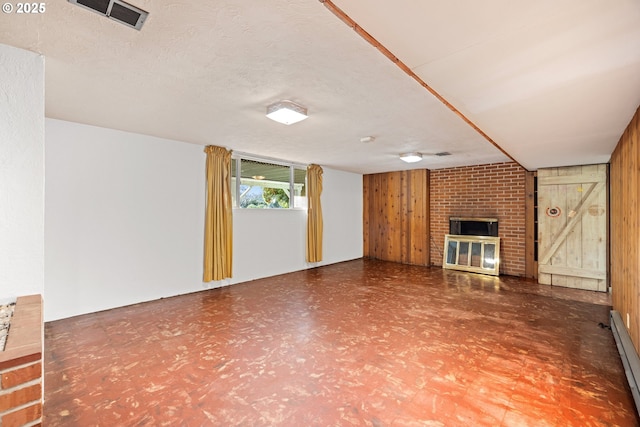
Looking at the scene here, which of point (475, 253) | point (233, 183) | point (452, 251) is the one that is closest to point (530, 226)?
Answer: point (475, 253)

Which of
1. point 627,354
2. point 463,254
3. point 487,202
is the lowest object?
point 627,354

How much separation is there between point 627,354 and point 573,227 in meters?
3.24

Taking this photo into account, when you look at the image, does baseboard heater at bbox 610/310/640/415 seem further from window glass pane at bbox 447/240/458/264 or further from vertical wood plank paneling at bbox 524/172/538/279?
window glass pane at bbox 447/240/458/264

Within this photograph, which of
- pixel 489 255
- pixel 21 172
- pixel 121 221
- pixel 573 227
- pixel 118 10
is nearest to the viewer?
pixel 118 10

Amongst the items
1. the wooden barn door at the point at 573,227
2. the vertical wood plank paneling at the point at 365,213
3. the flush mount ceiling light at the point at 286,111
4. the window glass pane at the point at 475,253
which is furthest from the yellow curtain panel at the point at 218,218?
the wooden barn door at the point at 573,227

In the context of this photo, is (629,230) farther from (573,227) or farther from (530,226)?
(530,226)

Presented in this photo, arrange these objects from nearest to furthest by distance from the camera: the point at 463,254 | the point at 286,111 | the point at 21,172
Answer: the point at 21,172 → the point at 286,111 → the point at 463,254

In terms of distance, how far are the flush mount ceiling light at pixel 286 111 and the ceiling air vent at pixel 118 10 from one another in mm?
1207

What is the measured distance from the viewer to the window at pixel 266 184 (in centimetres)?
504

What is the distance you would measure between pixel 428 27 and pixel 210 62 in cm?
142

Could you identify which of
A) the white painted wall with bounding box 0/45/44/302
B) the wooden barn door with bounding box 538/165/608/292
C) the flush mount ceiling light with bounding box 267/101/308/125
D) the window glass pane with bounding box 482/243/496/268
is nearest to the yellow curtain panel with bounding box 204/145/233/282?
the flush mount ceiling light with bounding box 267/101/308/125

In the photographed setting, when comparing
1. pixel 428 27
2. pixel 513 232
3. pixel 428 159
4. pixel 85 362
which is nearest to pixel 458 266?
pixel 513 232

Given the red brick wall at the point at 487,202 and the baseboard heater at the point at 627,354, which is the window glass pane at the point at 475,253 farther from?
the baseboard heater at the point at 627,354

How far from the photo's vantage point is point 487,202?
5969 mm
